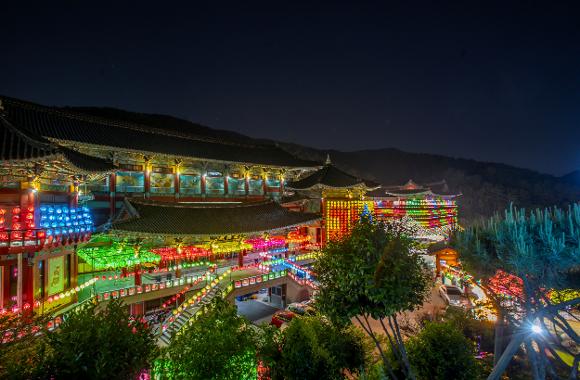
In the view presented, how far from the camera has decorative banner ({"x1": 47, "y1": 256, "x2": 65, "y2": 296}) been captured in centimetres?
1625

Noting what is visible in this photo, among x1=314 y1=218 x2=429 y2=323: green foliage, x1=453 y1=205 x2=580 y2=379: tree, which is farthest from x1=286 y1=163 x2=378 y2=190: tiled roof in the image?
x1=314 y1=218 x2=429 y2=323: green foliage

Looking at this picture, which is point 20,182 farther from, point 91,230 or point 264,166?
point 264,166

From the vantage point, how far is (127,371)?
7.62m

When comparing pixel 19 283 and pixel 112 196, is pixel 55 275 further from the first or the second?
pixel 112 196

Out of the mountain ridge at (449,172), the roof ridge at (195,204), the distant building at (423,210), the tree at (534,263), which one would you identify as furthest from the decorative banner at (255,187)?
the mountain ridge at (449,172)

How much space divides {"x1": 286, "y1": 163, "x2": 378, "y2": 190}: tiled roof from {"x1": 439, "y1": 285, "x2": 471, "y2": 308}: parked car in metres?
12.0

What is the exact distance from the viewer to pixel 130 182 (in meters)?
21.8

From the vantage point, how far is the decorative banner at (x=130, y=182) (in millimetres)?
21391

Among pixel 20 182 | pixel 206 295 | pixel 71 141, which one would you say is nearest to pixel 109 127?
pixel 71 141

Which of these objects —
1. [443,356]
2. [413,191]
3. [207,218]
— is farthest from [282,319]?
[413,191]

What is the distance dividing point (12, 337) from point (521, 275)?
576 inches

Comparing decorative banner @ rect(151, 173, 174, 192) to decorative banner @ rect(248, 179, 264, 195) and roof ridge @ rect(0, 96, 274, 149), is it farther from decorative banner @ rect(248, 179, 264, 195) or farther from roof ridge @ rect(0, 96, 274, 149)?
decorative banner @ rect(248, 179, 264, 195)

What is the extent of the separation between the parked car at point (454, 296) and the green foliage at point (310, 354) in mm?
16656

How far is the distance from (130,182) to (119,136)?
3.56 m
